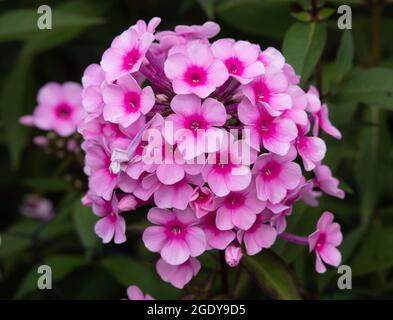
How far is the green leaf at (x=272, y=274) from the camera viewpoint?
6.39 ft

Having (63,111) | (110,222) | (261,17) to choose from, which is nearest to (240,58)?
(110,222)

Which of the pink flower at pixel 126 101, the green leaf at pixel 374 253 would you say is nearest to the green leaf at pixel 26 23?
the pink flower at pixel 126 101

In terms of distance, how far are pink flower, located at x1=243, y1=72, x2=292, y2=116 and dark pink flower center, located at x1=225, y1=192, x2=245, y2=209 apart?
204 millimetres

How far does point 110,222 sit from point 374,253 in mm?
948

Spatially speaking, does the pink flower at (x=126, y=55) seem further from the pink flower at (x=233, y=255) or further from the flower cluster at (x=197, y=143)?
the pink flower at (x=233, y=255)

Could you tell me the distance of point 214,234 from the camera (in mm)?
1790

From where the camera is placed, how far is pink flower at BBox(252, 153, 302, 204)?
1.75m

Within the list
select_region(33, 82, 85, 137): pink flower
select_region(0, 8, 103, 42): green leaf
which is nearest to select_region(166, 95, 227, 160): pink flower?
select_region(0, 8, 103, 42): green leaf

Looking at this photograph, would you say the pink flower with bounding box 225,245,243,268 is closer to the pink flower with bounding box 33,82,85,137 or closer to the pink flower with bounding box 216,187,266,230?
the pink flower with bounding box 216,187,266,230

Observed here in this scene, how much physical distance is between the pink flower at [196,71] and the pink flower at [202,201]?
8.5 inches

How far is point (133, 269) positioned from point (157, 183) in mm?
848

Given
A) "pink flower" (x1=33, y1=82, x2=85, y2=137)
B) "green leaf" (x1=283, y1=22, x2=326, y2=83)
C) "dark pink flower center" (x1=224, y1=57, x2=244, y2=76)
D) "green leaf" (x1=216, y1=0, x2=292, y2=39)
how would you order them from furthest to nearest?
"pink flower" (x1=33, y1=82, x2=85, y2=137)
"green leaf" (x1=216, y1=0, x2=292, y2=39)
"green leaf" (x1=283, y1=22, x2=326, y2=83)
"dark pink flower center" (x1=224, y1=57, x2=244, y2=76)

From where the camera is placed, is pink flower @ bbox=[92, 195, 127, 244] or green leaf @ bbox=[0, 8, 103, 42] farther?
green leaf @ bbox=[0, 8, 103, 42]

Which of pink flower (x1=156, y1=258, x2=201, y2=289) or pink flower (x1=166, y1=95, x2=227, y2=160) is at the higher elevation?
pink flower (x1=166, y1=95, x2=227, y2=160)
